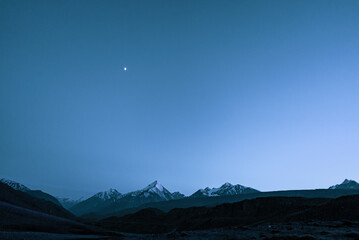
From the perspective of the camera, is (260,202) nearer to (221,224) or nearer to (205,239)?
(221,224)

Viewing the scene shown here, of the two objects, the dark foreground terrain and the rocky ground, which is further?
the dark foreground terrain

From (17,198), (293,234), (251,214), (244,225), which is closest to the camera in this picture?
(293,234)

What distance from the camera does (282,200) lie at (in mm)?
102000

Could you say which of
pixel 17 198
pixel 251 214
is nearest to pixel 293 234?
pixel 251 214

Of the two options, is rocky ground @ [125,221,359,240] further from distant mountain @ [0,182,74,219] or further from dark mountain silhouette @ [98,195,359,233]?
distant mountain @ [0,182,74,219]

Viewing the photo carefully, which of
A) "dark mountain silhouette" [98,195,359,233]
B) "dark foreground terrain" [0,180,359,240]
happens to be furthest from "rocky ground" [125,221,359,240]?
"dark mountain silhouette" [98,195,359,233]

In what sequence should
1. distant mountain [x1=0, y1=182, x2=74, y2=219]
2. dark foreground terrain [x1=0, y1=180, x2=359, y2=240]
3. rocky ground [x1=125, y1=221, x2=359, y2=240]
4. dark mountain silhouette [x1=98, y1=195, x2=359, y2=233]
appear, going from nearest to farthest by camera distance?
rocky ground [x1=125, y1=221, x2=359, y2=240]
dark foreground terrain [x1=0, y1=180, x2=359, y2=240]
dark mountain silhouette [x1=98, y1=195, x2=359, y2=233]
distant mountain [x1=0, y1=182, x2=74, y2=219]

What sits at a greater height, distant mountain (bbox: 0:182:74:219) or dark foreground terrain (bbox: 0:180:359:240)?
distant mountain (bbox: 0:182:74:219)

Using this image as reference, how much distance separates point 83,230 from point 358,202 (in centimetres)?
6649

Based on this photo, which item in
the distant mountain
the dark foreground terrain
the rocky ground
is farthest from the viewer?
the distant mountain

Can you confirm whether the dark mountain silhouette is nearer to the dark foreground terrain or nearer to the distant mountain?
the dark foreground terrain

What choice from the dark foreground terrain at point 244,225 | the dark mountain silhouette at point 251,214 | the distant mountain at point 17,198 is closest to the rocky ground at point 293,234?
the dark foreground terrain at point 244,225

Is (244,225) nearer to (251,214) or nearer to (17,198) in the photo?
(251,214)

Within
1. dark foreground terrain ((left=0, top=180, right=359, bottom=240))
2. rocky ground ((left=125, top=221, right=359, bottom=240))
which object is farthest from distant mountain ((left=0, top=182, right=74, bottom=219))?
rocky ground ((left=125, top=221, right=359, bottom=240))
